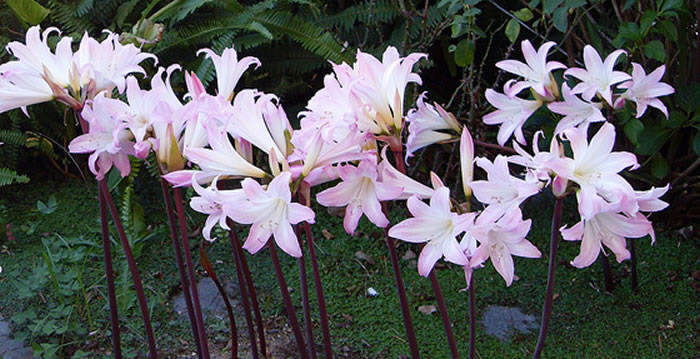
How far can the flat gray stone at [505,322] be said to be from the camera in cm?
270

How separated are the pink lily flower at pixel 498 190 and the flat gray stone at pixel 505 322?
1.47 metres

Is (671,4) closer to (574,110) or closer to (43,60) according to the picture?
(574,110)

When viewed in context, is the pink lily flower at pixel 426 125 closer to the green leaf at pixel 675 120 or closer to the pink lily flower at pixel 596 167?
the pink lily flower at pixel 596 167

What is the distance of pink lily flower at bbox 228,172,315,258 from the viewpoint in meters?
1.26

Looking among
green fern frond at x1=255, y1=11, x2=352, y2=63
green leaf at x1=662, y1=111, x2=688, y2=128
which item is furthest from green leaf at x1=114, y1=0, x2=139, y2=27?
green leaf at x1=662, y1=111, x2=688, y2=128

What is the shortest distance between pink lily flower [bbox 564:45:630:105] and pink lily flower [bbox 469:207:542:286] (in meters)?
0.70

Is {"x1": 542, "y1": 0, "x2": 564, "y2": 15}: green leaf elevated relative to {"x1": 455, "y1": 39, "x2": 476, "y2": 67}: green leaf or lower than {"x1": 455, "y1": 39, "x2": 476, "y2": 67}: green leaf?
elevated

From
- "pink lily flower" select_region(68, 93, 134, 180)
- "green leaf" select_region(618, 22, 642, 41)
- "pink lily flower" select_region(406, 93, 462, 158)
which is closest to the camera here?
"pink lily flower" select_region(68, 93, 134, 180)

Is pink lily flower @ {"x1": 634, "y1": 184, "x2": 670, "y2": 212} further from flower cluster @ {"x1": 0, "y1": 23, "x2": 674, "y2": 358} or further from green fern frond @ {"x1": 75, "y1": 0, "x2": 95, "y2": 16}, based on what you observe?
green fern frond @ {"x1": 75, "y1": 0, "x2": 95, "y2": 16}

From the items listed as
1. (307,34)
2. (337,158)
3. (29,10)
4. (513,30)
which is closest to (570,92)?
(337,158)

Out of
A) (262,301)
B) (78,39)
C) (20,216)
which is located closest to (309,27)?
(78,39)

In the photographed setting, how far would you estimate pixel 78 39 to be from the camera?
3.84 meters

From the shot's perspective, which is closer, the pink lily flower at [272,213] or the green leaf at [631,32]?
the pink lily flower at [272,213]

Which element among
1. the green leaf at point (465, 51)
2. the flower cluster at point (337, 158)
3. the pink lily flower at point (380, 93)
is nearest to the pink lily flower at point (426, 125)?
the flower cluster at point (337, 158)
